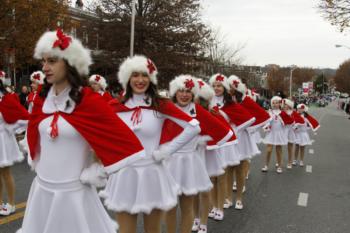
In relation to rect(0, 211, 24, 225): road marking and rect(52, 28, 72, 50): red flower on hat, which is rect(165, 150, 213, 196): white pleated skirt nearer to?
rect(52, 28, 72, 50): red flower on hat

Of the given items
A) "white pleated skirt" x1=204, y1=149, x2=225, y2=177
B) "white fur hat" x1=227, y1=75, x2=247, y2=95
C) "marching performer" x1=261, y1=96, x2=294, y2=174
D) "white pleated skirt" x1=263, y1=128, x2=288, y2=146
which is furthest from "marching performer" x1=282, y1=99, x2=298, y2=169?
"white pleated skirt" x1=204, y1=149, x2=225, y2=177

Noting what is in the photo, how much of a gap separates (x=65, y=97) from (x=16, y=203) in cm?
466

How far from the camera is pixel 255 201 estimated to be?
25.7ft

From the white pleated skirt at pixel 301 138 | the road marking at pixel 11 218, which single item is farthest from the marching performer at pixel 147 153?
the white pleated skirt at pixel 301 138

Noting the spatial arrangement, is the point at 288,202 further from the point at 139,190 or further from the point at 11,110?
the point at 11,110

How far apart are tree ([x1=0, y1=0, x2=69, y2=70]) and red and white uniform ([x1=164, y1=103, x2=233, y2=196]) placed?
16.1 m

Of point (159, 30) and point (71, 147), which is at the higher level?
point (159, 30)

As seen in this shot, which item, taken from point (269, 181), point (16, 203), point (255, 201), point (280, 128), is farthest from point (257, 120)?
point (16, 203)

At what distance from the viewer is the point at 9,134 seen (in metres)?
6.36

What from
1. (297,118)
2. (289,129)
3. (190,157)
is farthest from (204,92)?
(297,118)

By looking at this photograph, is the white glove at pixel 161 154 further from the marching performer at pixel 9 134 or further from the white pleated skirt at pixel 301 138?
the white pleated skirt at pixel 301 138

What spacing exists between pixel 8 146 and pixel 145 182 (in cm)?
321

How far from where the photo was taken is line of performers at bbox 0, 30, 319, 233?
9.68 feet

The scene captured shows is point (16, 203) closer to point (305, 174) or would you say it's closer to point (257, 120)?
point (257, 120)
